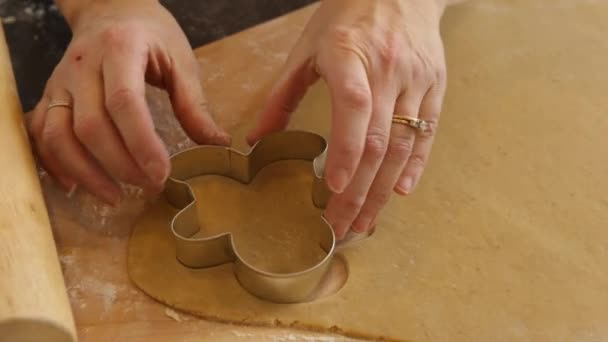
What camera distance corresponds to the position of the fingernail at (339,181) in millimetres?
942

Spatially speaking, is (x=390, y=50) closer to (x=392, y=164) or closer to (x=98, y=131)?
(x=392, y=164)

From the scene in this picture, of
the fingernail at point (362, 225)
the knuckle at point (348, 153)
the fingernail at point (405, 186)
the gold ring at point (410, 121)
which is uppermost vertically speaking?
the knuckle at point (348, 153)

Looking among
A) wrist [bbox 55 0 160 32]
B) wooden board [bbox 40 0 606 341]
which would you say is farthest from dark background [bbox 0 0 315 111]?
wrist [bbox 55 0 160 32]

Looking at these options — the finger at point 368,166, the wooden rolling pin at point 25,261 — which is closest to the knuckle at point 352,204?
the finger at point 368,166

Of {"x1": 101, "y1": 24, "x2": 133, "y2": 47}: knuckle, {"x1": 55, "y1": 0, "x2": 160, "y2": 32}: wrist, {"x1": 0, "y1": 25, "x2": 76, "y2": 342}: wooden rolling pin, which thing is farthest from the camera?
{"x1": 55, "y1": 0, "x2": 160, "y2": 32}: wrist

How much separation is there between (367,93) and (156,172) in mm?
362

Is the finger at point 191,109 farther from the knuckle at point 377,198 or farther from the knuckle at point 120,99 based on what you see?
the knuckle at point 377,198

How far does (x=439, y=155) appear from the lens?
1.21 meters

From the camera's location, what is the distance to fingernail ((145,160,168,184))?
97 centimetres

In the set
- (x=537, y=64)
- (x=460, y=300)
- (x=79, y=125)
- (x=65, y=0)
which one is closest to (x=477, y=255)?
(x=460, y=300)

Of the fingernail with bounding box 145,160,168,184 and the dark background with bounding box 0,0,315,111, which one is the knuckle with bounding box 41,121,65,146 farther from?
the dark background with bounding box 0,0,315,111

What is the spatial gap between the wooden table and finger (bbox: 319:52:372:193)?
261 millimetres

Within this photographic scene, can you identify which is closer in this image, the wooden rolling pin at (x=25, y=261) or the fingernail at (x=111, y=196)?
the wooden rolling pin at (x=25, y=261)

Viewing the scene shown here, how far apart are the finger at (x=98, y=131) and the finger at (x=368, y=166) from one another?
335mm
